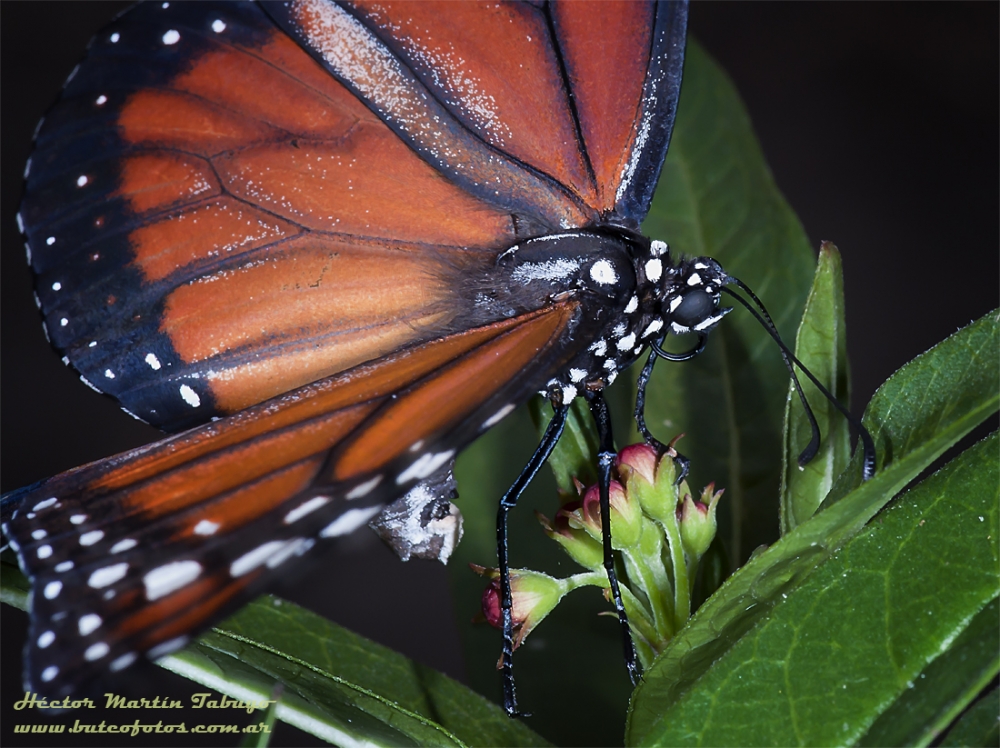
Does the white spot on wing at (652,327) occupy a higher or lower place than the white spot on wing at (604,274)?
lower

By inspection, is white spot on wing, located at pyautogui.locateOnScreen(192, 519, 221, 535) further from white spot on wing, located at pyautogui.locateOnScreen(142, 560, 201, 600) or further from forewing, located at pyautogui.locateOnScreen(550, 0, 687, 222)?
forewing, located at pyautogui.locateOnScreen(550, 0, 687, 222)

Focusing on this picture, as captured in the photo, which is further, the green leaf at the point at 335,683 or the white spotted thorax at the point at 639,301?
the white spotted thorax at the point at 639,301

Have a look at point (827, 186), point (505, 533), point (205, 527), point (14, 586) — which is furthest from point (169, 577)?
point (827, 186)

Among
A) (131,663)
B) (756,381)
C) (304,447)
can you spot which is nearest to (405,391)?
→ (304,447)

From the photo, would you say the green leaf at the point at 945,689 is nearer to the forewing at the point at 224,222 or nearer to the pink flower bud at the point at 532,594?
the pink flower bud at the point at 532,594

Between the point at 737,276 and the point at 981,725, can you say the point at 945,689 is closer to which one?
the point at 981,725

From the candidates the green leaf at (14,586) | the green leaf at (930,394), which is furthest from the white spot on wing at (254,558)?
the green leaf at (930,394)
